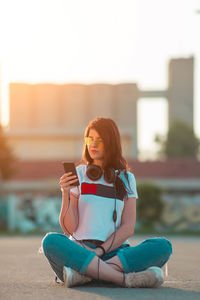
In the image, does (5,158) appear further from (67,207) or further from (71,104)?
(71,104)

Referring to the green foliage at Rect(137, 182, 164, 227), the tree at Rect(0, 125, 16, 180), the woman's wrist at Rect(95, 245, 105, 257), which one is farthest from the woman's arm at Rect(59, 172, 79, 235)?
the tree at Rect(0, 125, 16, 180)

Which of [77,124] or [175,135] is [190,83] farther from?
[77,124]

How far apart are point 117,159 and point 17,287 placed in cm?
130

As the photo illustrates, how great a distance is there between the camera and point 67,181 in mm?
5215

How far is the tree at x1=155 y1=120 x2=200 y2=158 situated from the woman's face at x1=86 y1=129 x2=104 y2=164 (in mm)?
62498

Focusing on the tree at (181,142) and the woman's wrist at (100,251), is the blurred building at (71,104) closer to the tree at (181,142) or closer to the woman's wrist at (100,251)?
the tree at (181,142)

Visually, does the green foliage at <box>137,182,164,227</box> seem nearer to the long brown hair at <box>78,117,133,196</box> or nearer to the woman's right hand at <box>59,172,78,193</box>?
the long brown hair at <box>78,117,133,196</box>

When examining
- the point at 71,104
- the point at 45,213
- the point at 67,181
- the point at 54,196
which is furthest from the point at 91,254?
the point at 71,104

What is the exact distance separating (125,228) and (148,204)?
20.3 m

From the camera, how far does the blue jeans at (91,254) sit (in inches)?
201

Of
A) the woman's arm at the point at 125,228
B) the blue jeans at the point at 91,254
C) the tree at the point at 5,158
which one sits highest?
the woman's arm at the point at 125,228

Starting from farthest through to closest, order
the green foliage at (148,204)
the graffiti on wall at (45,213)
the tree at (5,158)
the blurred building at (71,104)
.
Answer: the blurred building at (71,104), the tree at (5,158), the green foliage at (148,204), the graffiti on wall at (45,213)

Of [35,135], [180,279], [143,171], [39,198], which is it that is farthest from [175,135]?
[180,279]

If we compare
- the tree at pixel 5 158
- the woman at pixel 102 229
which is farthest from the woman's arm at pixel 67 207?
the tree at pixel 5 158
